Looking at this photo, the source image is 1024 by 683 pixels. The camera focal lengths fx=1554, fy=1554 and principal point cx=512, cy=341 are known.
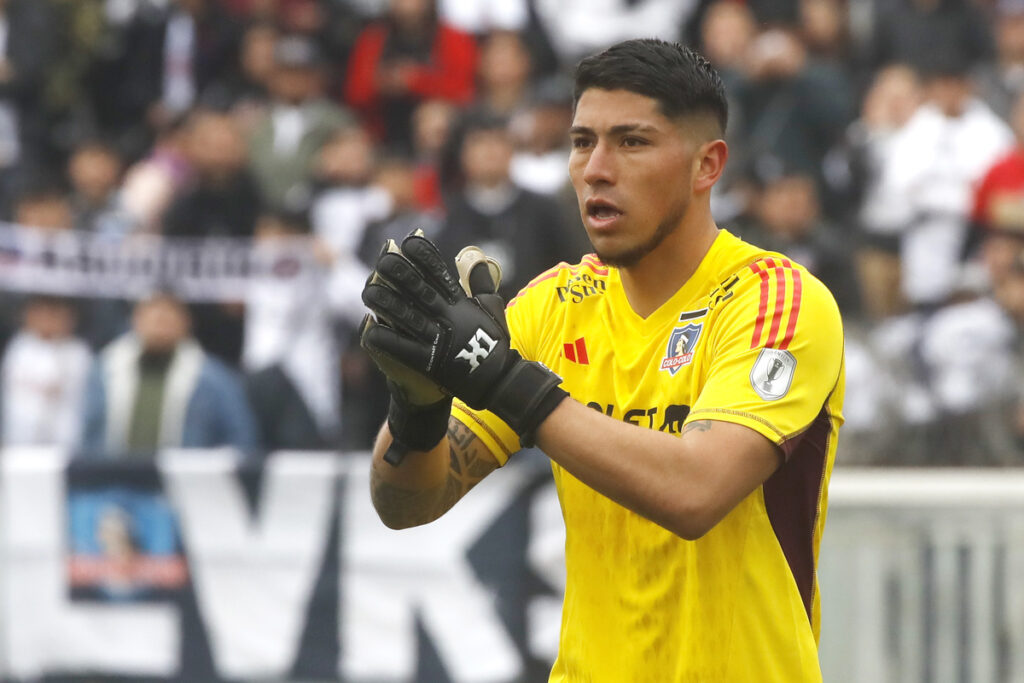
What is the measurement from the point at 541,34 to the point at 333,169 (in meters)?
2.16

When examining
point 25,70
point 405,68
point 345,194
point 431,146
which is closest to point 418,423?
point 345,194

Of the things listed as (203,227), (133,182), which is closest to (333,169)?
(203,227)

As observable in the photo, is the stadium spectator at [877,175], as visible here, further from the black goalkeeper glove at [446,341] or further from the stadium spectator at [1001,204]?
Answer: the black goalkeeper glove at [446,341]

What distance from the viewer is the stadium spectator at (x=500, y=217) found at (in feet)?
29.8

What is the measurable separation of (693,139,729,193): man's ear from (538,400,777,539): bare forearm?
0.75m

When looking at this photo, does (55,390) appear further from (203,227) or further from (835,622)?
(835,622)

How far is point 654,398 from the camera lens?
373 centimetres

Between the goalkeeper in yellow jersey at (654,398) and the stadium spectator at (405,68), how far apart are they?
333 inches

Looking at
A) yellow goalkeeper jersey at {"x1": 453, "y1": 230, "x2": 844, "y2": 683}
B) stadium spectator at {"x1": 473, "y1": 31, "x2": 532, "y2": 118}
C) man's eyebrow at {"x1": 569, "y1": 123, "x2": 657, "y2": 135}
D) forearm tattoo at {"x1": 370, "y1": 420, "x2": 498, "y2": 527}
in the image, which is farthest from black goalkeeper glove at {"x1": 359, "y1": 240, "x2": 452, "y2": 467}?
stadium spectator at {"x1": 473, "y1": 31, "x2": 532, "y2": 118}

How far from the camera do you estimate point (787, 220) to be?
9.52m

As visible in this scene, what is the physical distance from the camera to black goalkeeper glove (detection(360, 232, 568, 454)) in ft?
10.8

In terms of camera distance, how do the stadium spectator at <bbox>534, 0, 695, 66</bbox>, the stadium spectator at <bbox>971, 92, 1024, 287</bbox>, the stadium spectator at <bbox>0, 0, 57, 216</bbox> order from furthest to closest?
the stadium spectator at <bbox>0, 0, 57, 216</bbox>, the stadium spectator at <bbox>534, 0, 695, 66</bbox>, the stadium spectator at <bbox>971, 92, 1024, 287</bbox>

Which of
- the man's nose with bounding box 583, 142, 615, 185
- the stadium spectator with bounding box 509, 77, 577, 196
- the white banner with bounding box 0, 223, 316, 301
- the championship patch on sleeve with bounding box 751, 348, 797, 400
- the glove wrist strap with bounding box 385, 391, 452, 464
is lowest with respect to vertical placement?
the glove wrist strap with bounding box 385, 391, 452, 464

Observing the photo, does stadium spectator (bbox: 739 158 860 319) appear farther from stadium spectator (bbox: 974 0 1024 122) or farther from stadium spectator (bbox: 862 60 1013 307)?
stadium spectator (bbox: 974 0 1024 122)
